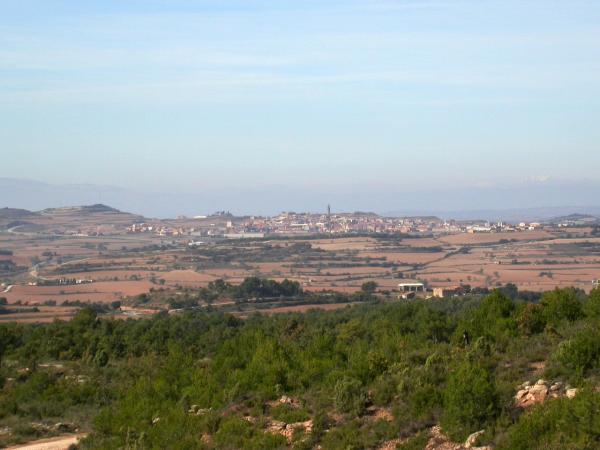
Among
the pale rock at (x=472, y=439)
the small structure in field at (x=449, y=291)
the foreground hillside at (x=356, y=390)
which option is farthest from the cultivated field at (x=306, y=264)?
the pale rock at (x=472, y=439)

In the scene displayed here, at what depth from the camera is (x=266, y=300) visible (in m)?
54.2

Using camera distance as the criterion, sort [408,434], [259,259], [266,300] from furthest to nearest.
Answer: [259,259]
[266,300]
[408,434]

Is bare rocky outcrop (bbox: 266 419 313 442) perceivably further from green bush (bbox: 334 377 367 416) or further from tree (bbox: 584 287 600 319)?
tree (bbox: 584 287 600 319)

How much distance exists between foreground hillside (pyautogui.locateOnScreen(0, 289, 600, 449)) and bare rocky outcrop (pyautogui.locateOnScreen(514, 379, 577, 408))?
0.03 meters

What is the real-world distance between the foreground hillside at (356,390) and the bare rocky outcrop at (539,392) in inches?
1.1

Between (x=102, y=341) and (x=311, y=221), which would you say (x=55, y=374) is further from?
(x=311, y=221)

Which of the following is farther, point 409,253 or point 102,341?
point 409,253

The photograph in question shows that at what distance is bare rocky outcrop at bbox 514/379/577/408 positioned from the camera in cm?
1390

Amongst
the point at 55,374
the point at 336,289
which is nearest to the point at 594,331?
the point at 55,374

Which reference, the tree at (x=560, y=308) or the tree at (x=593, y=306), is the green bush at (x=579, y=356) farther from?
the tree at (x=560, y=308)

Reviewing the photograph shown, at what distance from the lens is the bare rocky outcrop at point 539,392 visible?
1390cm

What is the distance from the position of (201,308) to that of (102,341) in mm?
22658

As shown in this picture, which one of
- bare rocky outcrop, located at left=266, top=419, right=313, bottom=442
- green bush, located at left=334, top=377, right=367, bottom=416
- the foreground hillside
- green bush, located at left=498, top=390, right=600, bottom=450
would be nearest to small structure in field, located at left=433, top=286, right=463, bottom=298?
the foreground hillside

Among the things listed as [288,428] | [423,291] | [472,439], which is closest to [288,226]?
[423,291]
